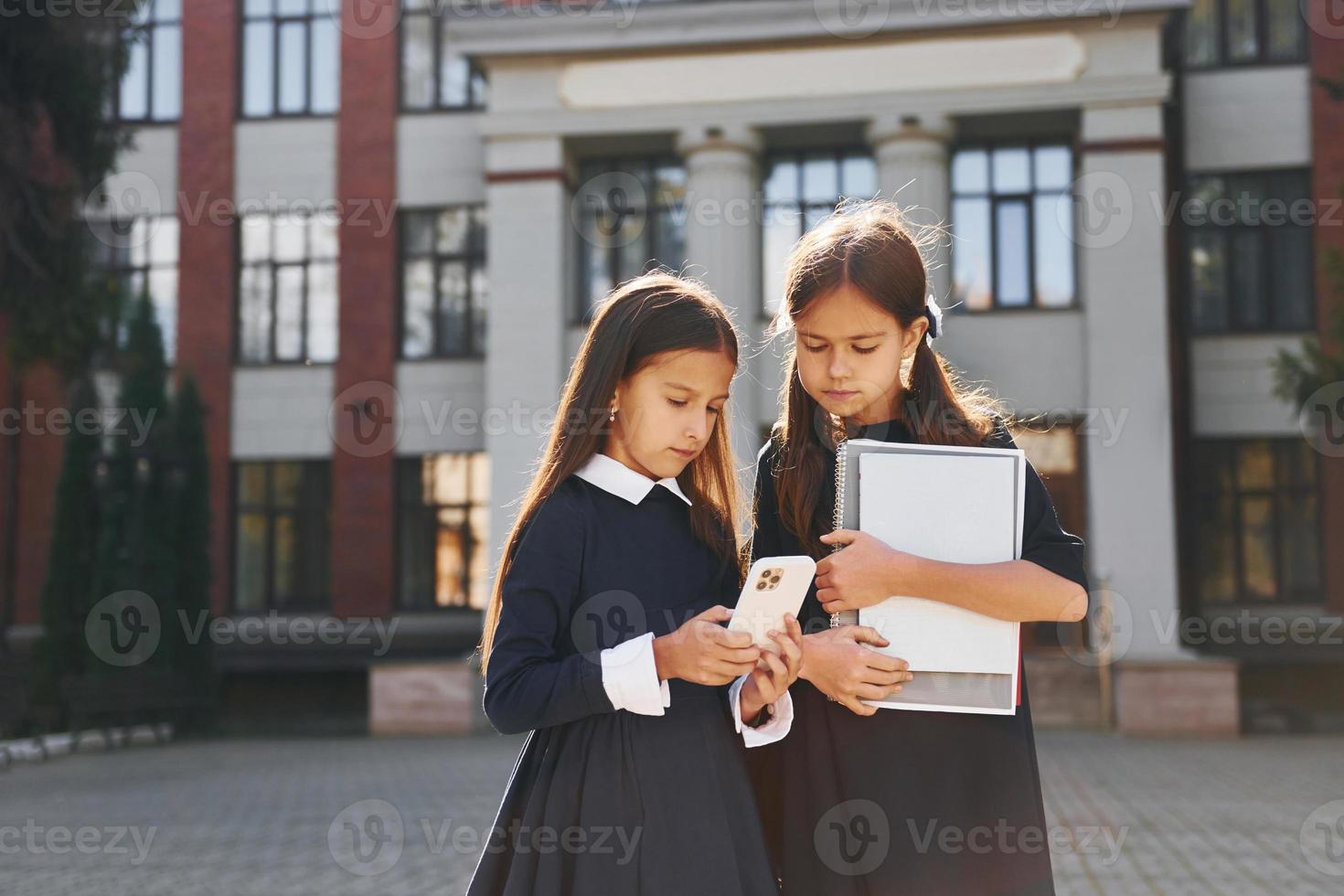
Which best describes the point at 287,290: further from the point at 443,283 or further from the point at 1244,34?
the point at 1244,34

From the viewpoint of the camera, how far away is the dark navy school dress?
7.83 feet

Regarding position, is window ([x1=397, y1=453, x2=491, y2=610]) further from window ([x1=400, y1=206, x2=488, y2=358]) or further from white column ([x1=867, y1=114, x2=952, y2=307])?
white column ([x1=867, y1=114, x2=952, y2=307])

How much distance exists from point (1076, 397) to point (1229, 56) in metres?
5.46

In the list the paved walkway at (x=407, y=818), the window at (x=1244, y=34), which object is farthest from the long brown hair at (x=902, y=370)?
the window at (x=1244, y=34)

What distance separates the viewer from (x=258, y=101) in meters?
20.8

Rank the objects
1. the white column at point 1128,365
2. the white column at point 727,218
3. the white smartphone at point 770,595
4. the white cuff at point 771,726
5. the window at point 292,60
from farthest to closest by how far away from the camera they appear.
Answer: the window at point 292,60 → the white column at point 727,218 → the white column at point 1128,365 → the white cuff at point 771,726 → the white smartphone at point 770,595

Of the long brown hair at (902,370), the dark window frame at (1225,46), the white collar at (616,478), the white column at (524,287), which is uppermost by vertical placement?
the dark window frame at (1225,46)

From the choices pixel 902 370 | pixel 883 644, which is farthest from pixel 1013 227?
pixel 883 644

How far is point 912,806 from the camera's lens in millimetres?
2494

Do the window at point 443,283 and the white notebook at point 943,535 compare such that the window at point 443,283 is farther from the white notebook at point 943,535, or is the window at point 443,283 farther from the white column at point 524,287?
the white notebook at point 943,535

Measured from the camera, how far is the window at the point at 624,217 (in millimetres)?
18875

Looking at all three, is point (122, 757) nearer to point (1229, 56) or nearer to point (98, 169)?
point (98, 169)

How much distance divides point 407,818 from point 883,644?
26.0 feet

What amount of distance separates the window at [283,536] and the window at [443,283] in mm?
2513
